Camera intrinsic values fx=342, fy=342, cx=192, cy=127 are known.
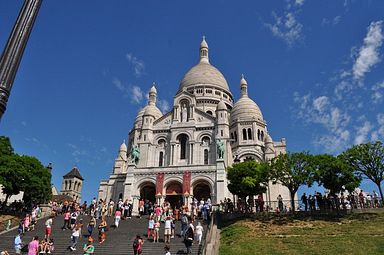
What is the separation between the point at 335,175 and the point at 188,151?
1981 centimetres

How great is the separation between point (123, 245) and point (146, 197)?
2188cm

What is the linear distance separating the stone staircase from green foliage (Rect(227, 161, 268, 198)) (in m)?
6.34

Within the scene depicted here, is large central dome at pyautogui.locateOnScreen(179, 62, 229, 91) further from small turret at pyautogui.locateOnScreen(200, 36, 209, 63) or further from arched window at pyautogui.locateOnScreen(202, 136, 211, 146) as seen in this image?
arched window at pyautogui.locateOnScreen(202, 136, 211, 146)

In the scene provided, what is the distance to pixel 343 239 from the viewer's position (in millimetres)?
19625

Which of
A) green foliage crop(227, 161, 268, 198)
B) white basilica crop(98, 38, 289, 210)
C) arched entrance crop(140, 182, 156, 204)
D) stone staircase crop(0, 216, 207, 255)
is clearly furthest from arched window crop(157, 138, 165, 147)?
stone staircase crop(0, 216, 207, 255)

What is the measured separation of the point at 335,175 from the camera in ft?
88.5

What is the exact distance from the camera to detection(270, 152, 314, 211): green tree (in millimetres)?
27202

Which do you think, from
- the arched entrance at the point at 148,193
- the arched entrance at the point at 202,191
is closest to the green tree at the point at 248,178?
the arched entrance at the point at 202,191

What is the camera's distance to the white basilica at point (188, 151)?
126ft

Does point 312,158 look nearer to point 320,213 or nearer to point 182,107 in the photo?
point 320,213

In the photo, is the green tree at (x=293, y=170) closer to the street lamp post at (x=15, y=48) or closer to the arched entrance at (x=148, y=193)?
the arched entrance at (x=148, y=193)

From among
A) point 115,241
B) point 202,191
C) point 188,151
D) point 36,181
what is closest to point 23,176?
point 36,181

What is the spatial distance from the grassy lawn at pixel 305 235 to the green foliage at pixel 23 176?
66.3 ft

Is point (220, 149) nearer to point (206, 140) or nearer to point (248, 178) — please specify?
point (206, 140)
